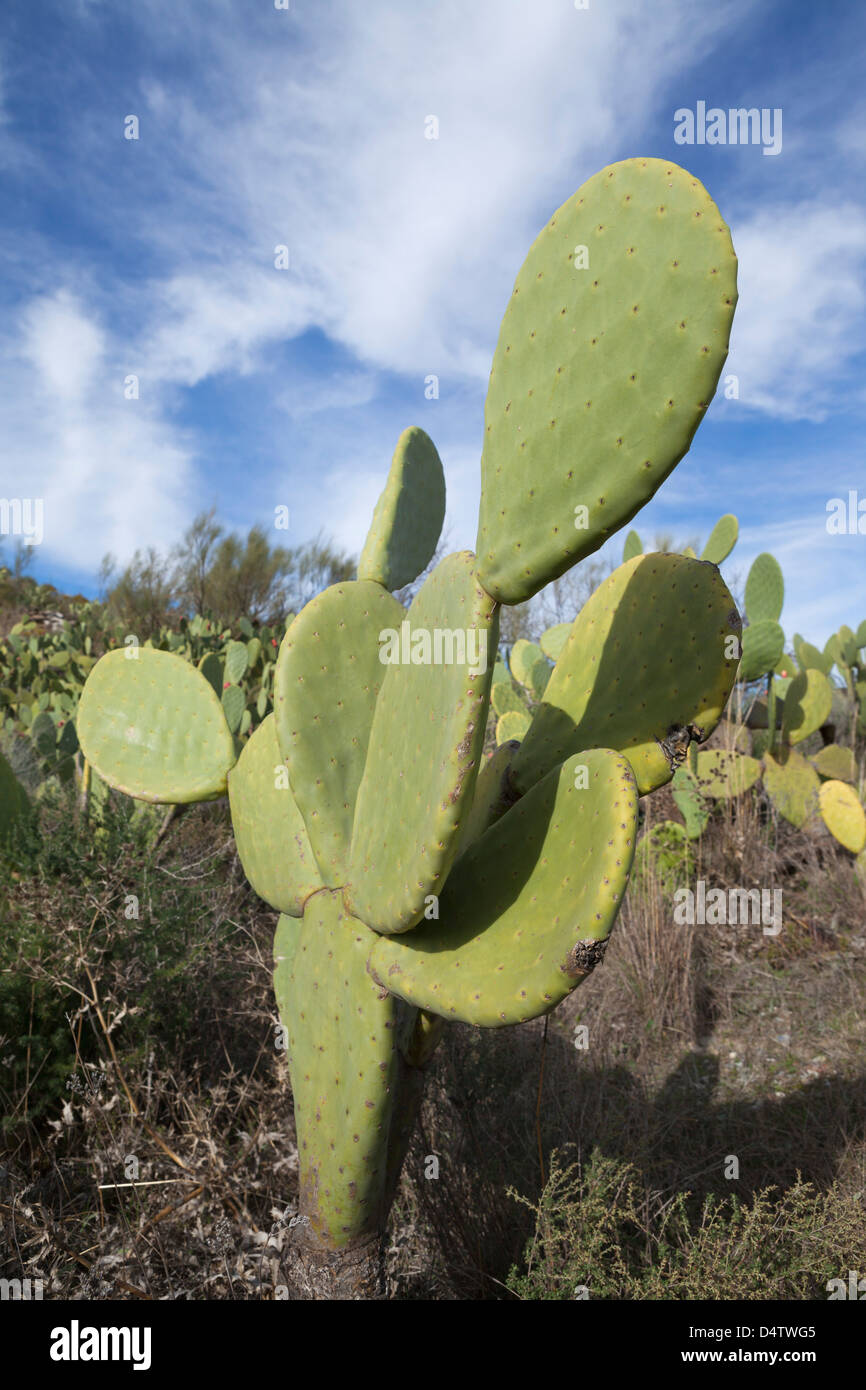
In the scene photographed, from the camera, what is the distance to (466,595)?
1283mm

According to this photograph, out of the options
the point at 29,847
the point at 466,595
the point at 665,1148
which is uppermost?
the point at 466,595

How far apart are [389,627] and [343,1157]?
1.04m

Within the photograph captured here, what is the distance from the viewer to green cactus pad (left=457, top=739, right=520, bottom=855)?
165 centimetres

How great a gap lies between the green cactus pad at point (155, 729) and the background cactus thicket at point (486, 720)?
0.49ft

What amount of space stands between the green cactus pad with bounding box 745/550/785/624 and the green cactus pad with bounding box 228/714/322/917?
3.92 meters

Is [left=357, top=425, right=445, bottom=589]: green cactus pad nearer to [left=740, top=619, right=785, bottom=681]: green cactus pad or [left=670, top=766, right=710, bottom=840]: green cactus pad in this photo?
[left=670, top=766, right=710, bottom=840]: green cactus pad

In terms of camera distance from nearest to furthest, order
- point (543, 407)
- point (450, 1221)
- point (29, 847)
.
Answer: point (543, 407), point (450, 1221), point (29, 847)

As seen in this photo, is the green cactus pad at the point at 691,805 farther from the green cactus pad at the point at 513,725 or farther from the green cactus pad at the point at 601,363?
the green cactus pad at the point at 601,363

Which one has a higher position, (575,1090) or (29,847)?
(29,847)

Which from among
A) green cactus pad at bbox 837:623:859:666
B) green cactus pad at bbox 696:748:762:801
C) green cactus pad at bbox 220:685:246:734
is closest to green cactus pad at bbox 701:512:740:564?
green cactus pad at bbox 696:748:762:801

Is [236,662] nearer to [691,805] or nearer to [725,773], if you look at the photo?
[691,805]

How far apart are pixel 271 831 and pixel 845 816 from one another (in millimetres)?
3771
